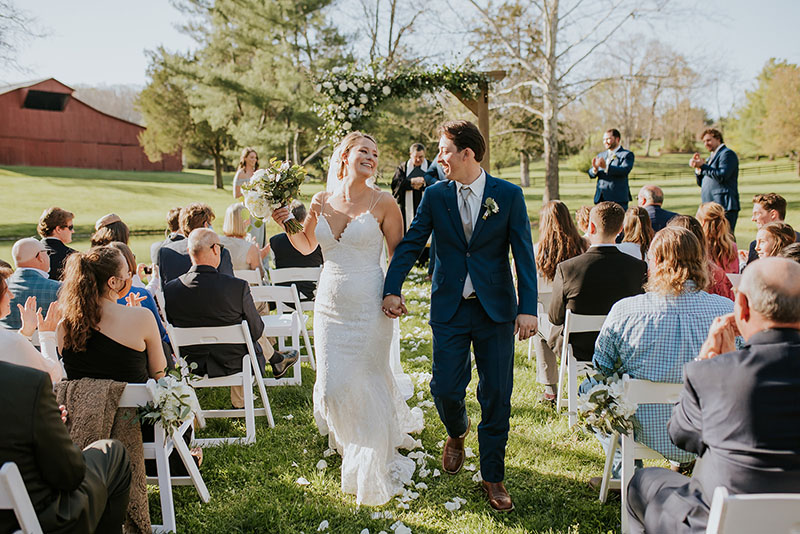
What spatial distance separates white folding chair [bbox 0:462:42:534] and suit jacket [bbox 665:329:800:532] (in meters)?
2.53

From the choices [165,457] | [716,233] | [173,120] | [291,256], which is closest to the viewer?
[165,457]

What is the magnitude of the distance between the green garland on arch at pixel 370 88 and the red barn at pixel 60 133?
1454 inches

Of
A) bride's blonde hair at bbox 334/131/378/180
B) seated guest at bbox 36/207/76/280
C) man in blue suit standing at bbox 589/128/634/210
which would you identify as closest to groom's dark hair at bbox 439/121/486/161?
bride's blonde hair at bbox 334/131/378/180

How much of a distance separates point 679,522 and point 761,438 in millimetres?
513

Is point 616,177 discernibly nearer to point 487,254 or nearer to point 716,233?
point 716,233

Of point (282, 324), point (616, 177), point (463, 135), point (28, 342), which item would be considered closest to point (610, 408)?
point (463, 135)

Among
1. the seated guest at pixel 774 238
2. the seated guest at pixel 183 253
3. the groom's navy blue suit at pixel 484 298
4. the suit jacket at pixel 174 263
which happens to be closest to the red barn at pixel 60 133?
the seated guest at pixel 183 253

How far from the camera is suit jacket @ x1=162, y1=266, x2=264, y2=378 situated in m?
4.50

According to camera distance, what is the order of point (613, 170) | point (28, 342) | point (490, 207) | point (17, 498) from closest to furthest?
1. point (17, 498)
2. point (28, 342)
3. point (490, 207)
4. point (613, 170)

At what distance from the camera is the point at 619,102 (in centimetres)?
5422

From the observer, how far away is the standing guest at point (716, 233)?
5.01 metres

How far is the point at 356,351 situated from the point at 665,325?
1.92 metres

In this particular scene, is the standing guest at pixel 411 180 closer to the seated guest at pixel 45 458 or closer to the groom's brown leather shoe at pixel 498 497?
the groom's brown leather shoe at pixel 498 497

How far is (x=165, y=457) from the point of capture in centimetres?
332
